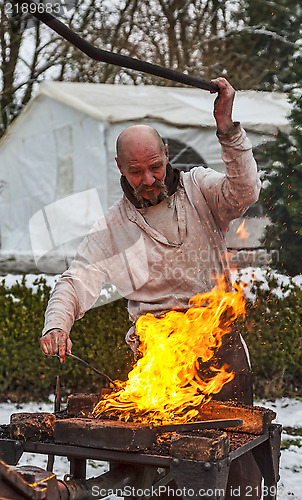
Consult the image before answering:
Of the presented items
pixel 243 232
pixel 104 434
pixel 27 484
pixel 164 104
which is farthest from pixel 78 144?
pixel 27 484

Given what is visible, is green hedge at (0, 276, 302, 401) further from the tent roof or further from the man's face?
the tent roof

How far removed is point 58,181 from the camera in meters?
11.0

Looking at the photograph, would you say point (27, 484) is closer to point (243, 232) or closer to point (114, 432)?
point (114, 432)

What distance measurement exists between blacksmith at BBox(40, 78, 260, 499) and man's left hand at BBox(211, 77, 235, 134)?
243 millimetres

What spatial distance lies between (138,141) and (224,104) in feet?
1.47

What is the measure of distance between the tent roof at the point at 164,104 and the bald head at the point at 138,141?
7594 mm

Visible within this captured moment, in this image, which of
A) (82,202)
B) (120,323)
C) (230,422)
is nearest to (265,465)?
(230,422)

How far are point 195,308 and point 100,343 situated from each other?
10.4ft

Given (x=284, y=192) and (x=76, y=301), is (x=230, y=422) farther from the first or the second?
(x=284, y=192)

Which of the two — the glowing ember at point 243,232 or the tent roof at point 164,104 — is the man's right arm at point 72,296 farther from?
the tent roof at point 164,104

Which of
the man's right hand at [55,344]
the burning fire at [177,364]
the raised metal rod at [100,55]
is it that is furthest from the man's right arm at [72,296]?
the raised metal rod at [100,55]

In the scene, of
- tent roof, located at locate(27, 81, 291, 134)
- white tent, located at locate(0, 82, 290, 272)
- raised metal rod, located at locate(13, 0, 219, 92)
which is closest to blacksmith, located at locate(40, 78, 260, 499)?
raised metal rod, located at locate(13, 0, 219, 92)

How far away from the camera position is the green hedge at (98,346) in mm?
5715

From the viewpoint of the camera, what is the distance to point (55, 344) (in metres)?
2.47
